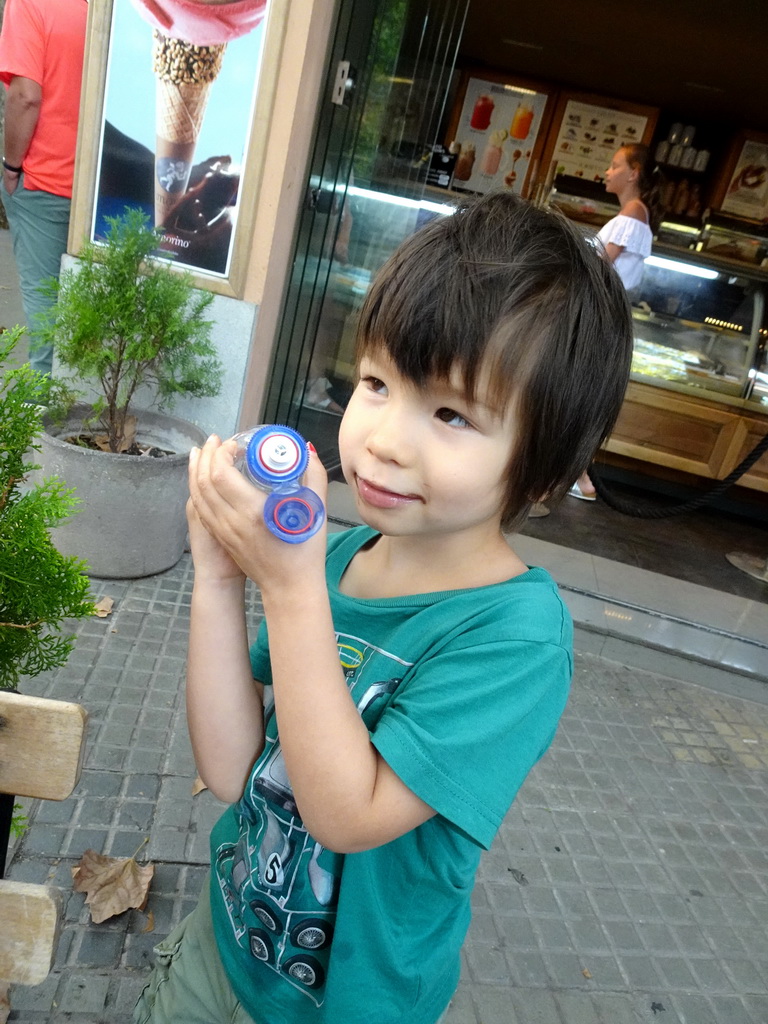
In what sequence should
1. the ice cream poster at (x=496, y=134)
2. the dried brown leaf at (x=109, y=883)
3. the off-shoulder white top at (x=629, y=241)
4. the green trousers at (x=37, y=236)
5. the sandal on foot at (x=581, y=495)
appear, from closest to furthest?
the dried brown leaf at (x=109, y=883) → the green trousers at (x=37, y=236) → the off-shoulder white top at (x=629, y=241) → the sandal on foot at (x=581, y=495) → the ice cream poster at (x=496, y=134)

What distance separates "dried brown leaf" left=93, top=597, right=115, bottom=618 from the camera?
316 cm

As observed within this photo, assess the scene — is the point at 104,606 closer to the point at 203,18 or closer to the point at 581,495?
the point at 203,18

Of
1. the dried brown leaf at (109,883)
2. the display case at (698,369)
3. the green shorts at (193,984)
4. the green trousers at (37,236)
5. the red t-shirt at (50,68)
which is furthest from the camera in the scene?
the display case at (698,369)

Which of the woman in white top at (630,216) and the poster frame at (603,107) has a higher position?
the poster frame at (603,107)

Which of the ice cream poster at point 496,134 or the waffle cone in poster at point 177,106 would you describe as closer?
the waffle cone in poster at point 177,106

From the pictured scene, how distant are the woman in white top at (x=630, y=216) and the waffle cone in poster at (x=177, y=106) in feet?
8.94

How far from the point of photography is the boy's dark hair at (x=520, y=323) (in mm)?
885

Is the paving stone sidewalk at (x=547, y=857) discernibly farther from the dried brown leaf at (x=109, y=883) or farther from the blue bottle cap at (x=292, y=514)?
the blue bottle cap at (x=292, y=514)

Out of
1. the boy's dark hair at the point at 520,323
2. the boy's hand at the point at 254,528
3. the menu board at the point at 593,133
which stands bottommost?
the boy's hand at the point at 254,528

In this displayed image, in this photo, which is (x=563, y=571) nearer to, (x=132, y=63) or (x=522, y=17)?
(x=132, y=63)

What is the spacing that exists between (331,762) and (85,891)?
4.93 feet

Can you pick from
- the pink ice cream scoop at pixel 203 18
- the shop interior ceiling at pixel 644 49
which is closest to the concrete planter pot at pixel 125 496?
the pink ice cream scoop at pixel 203 18

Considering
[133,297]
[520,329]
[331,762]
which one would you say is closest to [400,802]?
[331,762]

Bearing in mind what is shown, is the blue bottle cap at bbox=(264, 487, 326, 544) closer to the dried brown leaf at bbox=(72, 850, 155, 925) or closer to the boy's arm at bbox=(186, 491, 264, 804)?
the boy's arm at bbox=(186, 491, 264, 804)
